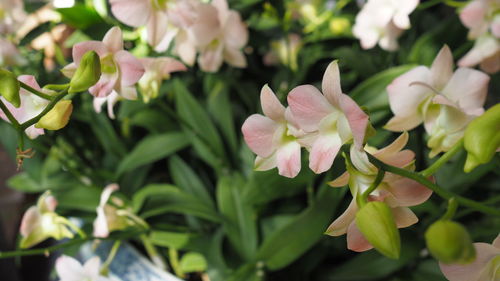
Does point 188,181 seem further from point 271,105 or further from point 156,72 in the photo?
point 271,105

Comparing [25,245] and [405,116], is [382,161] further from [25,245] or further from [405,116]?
[25,245]

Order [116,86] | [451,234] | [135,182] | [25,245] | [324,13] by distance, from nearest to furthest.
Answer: [451,234] → [116,86] → [25,245] → [135,182] → [324,13]

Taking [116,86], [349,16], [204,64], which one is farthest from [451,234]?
[349,16]

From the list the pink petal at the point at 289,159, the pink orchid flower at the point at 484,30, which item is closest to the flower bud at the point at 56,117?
the pink petal at the point at 289,159

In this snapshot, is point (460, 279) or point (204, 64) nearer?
point (460, 279)

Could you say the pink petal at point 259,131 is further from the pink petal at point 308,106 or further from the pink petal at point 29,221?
the pink petal at point 29,221
